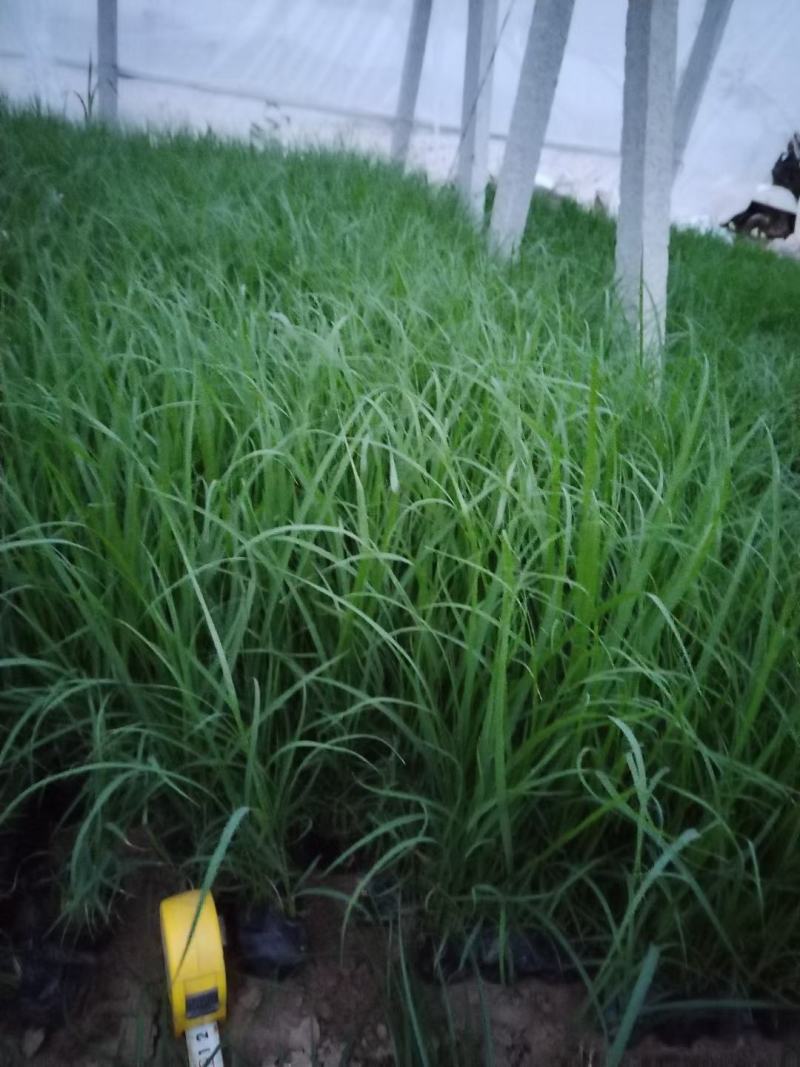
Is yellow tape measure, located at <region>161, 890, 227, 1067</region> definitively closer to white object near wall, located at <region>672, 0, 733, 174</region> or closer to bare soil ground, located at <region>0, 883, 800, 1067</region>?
bare soil ground, located at <region>0, 883, 800, 1067</region>

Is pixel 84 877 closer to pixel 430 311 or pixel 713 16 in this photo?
pixel 430 311

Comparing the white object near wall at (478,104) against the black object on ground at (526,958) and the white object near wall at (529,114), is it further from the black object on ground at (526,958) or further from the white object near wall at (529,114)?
the black object on ground at (526,958)

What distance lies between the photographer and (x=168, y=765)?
2.31ft

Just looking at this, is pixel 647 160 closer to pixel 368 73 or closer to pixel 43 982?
pixel 43 982

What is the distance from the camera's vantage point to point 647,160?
1325 mm

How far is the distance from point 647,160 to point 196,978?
55.1 inches

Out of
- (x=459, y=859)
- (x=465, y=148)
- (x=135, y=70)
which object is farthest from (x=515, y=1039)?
(x=135, y=70)

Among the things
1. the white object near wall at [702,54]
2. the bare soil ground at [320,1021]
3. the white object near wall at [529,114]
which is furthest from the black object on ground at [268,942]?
the white object near wall at [702,54]

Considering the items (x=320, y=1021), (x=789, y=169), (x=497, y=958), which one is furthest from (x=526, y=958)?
(x=789, y=169)

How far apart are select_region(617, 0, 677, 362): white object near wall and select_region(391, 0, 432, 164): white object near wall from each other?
5.04 feet

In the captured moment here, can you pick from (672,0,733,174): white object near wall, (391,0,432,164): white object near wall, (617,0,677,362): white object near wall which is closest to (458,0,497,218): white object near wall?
(391,0,432,164): white object near wall

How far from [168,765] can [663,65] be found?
1.34 meters

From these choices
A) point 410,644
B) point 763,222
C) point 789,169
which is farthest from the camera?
point 763,222

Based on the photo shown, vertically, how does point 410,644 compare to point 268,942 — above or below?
above
